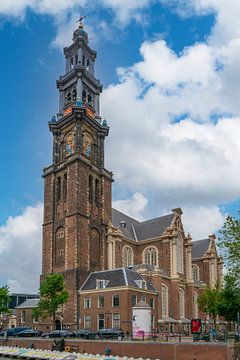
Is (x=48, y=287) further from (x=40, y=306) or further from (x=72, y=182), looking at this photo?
(x=72, y=182)

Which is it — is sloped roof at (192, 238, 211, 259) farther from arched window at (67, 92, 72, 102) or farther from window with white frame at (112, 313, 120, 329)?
arched window at (67, 92, 72, 102)

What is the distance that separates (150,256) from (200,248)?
937 inches

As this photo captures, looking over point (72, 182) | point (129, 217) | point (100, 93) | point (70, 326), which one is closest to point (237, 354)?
point (70, 326)

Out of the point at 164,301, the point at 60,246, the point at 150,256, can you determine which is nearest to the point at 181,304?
the point at 164,301

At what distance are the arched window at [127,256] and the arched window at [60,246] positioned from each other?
11944mm

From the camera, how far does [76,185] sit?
6594 cm

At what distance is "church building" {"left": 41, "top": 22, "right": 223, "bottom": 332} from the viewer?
5872 cm

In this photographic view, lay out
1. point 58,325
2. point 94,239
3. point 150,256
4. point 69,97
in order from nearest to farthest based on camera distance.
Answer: point 58,325, point 94,239, point 150,256, point 69,97

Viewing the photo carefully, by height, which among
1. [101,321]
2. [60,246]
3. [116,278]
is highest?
[60,246]

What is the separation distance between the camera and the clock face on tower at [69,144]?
71.3 metres

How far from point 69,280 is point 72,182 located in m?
15.3

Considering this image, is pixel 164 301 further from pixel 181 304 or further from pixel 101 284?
pixel 101 284

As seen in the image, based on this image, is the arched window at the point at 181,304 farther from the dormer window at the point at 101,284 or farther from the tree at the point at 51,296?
the tree at the point at 51,296

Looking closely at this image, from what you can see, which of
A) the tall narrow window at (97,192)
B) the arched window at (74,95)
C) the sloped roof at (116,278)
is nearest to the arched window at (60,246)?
the sloped roof at (116,278)
